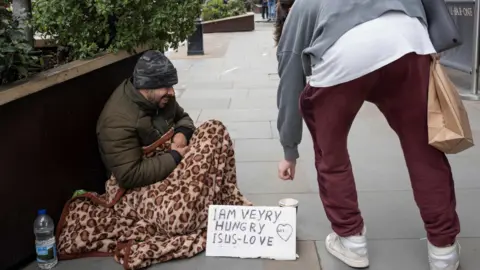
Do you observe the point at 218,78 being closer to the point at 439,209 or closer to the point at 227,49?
the point at 227,49

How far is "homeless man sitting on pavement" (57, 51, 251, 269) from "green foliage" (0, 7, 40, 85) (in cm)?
52

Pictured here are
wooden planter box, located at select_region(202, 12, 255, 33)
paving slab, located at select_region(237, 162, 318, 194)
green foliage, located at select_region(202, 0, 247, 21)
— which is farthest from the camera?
green foliage, located at select_region(202, 0, 247, 21)

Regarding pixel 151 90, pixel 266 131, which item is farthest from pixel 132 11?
pixel 266 131

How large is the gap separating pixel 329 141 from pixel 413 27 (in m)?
0.64

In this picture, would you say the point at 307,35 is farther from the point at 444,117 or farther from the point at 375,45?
the point at 444,117

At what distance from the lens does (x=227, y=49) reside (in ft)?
48.2

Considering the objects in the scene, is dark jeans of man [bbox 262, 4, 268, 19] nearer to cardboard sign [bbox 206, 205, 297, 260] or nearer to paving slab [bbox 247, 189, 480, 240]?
paving slab [bbox 247, 189, 480, 240]

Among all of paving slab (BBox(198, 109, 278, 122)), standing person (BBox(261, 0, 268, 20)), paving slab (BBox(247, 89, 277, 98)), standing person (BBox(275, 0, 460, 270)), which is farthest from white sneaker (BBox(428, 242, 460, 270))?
standing person (BBox(261, 0, 268, 20))

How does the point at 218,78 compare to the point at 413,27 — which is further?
the point at 218,78

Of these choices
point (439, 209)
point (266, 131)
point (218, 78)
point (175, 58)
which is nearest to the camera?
point (439, 209)

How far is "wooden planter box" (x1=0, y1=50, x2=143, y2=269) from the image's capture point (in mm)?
3104

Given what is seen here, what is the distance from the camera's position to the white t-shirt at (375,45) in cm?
263

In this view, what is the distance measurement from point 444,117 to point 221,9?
59.4 ft

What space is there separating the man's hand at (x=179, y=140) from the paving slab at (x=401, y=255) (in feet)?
3.26
